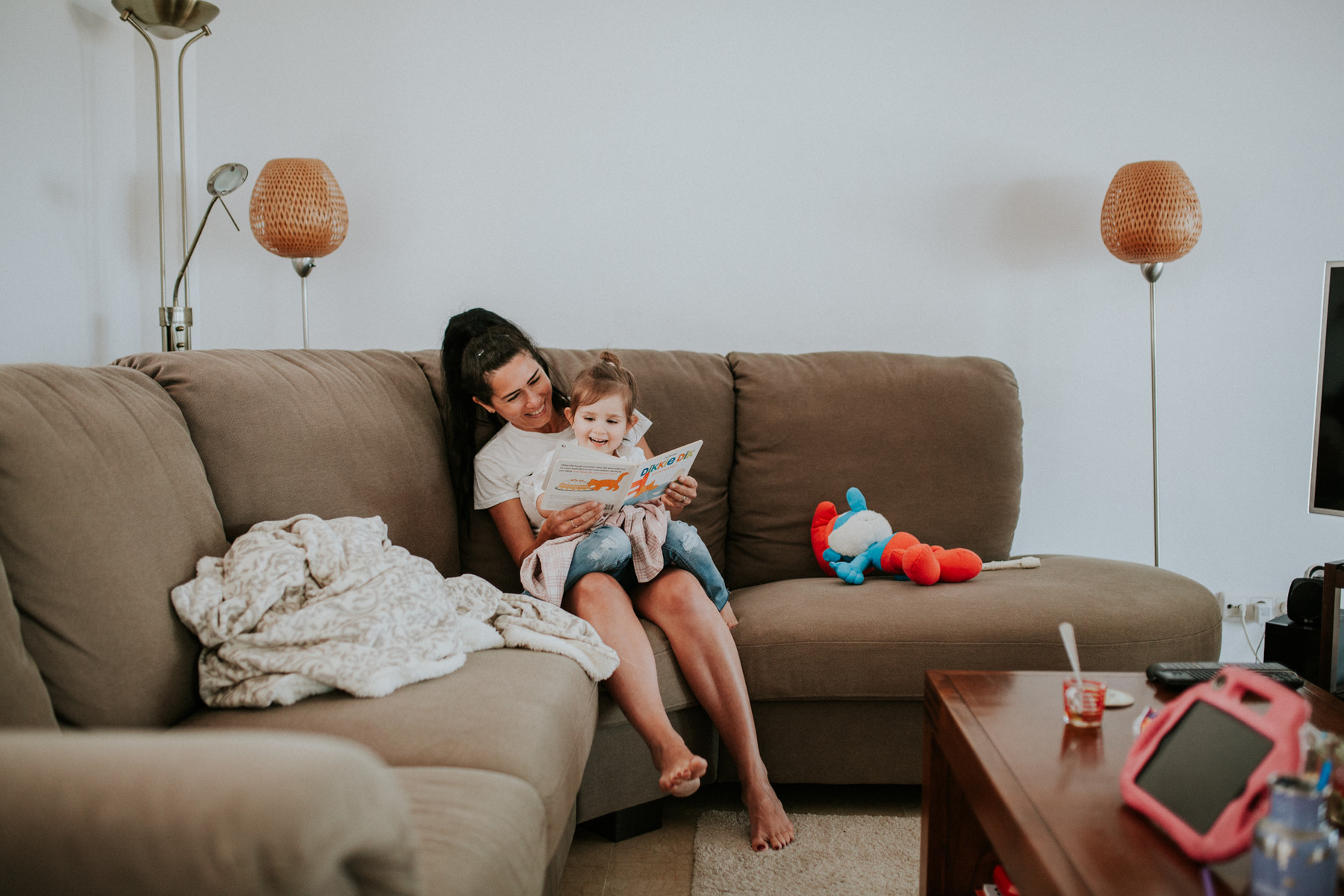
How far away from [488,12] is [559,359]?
121 centimetres

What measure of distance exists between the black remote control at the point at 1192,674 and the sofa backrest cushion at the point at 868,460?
0.91 meters

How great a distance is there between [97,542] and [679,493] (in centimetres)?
104

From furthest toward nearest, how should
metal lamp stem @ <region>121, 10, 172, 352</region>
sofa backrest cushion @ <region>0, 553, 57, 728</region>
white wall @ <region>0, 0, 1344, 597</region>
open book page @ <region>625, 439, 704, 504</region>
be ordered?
white wall @ <region>0, 0, 1344, 597</region>, metal lamp stem @ <region>121, 10, 172, 352</region>, open book page @ <region>625, 439, 704, 504</region>, sofa backrest cushion @ <region>0, 553, 57, 728</region>

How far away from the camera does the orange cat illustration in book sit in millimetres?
1521

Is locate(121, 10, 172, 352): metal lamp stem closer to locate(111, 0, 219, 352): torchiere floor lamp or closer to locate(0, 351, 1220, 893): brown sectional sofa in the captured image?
locate(111, 0, 219, 352): torchiere floor lamp

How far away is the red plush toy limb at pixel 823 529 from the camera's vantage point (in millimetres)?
1997

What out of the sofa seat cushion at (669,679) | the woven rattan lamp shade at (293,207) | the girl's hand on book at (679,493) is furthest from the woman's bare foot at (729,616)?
the woven rattan lamp shade at (293,207)

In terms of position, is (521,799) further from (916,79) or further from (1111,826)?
(916,79)

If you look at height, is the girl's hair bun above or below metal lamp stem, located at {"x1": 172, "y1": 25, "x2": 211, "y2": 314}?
below

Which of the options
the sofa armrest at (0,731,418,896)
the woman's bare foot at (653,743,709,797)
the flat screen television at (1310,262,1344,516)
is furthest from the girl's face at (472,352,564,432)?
the flat screen television at (1310,262,1344,516)

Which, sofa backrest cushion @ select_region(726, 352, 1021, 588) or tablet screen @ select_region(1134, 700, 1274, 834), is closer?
tablet screen @ select_region(1134, 700, 1274, 834)

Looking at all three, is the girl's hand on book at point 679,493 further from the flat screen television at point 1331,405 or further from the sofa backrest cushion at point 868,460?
the flat screen television at point 1331,405

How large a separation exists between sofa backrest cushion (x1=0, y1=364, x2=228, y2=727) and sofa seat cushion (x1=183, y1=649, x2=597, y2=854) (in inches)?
4.3

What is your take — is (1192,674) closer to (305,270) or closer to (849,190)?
(849,190)
